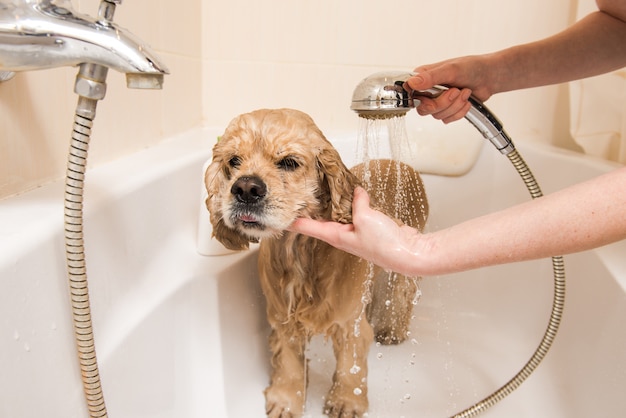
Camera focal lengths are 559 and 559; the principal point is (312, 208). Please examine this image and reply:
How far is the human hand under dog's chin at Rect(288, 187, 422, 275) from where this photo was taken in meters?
0.67

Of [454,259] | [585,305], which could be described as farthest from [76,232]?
[585,305]

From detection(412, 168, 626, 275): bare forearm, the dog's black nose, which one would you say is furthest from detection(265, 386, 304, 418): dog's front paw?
detection(412, 168, 626, 275): bare forearm

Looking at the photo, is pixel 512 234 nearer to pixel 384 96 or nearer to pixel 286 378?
pixel 384 96

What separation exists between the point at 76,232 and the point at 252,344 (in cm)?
62

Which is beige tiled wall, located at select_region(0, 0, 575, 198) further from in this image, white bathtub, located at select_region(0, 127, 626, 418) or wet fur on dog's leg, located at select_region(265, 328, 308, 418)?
wet fur on dog's leg, located at select_region(265, 328, 308, 418)

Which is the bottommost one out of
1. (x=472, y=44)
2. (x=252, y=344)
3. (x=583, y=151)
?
(x=252, y=344)

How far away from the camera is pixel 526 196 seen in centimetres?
145

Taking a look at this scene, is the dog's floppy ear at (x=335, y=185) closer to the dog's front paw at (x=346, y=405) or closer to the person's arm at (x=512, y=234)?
the person's arm at (x=512, y=234)

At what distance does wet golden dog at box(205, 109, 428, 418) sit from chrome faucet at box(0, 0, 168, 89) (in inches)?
12.3

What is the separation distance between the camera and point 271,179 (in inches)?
35.7

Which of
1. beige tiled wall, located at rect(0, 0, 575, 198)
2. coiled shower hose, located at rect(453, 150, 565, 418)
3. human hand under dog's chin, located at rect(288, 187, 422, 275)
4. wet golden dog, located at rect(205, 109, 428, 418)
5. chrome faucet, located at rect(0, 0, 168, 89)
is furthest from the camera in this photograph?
beige tiled wall, located at rect(0, 0, 575, 198)

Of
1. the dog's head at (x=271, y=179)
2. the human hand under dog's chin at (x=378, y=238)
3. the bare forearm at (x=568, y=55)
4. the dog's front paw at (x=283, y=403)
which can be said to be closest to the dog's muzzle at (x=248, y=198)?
the dog's head at (x=271, y=179)

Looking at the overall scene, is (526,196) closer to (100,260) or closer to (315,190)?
(315,190)

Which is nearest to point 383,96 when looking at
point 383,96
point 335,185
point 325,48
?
point 383,96
